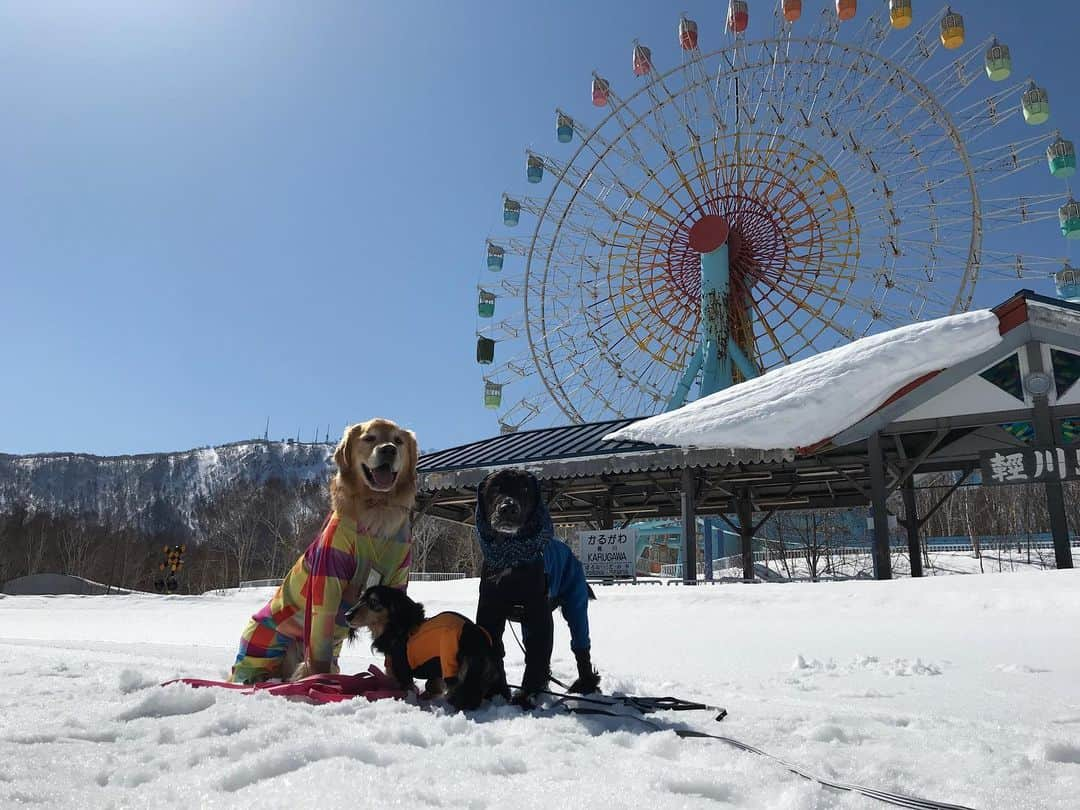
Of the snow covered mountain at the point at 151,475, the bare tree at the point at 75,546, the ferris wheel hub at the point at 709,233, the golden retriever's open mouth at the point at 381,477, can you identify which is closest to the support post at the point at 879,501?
the golden retriever's open mouth at the point at 381,477

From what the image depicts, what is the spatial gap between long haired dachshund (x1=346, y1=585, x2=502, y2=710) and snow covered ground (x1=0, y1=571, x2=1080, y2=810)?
22 cm

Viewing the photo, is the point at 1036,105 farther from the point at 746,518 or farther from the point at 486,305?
the point at 486,305

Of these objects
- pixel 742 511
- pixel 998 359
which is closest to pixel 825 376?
pixel 998 359

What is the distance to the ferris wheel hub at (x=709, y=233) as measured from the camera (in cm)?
2270

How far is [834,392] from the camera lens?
12.2 m

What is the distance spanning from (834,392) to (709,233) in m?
11.8

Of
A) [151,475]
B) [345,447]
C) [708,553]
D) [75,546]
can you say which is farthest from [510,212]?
[151,475]

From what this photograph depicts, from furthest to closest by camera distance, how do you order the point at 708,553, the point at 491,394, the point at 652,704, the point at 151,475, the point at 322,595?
the point at 151,475 → the point at 491,394 → the point at 708,553 → the point at 322,595 → the point at 652,704

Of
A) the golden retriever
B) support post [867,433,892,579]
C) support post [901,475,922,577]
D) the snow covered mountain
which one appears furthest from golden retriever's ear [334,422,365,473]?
the snow covered mountain

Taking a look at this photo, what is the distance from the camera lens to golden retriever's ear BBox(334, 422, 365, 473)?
3.87 m

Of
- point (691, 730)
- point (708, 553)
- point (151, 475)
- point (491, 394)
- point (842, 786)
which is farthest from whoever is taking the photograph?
point (151, 475)

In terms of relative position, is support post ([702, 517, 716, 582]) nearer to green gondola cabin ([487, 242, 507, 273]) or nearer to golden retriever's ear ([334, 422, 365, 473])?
green gondola cabin ([487, 242, 507, 273])

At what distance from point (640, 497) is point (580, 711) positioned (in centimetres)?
1565

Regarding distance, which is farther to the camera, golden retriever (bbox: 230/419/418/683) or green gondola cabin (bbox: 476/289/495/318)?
green gondola cabin (bbox: 476/289/495/318)
